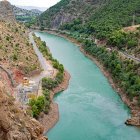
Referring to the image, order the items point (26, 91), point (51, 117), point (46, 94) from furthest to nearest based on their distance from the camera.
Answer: point (46, 94) < point (26, 91) < point (51, 117)

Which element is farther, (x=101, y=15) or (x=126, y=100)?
(x=101, y=15)

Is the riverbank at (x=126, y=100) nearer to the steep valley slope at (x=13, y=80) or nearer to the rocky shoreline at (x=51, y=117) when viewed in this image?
the rocky shoreline at (x=51, y=117)

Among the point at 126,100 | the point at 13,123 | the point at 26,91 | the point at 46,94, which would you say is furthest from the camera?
the point at 126,100

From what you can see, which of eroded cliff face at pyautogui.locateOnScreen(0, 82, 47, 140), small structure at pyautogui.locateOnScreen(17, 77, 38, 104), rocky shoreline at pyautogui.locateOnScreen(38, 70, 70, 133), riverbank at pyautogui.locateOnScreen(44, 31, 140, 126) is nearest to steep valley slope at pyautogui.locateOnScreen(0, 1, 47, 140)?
eroded cliff face at pyautogui.locateOnScreen(0, 82, 47, 140)

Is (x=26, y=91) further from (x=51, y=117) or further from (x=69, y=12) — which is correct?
(x=69, y=12)

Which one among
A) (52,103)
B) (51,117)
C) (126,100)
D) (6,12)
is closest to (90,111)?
(51,117)

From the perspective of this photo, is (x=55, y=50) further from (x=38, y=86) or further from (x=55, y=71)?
(x=38, y=86)

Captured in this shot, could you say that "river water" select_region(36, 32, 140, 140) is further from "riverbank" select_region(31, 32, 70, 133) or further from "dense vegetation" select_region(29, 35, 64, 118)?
"dense vegetation" select_region(29, 35, 64, 118)

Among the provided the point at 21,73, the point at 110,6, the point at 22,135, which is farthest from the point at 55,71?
the point at 110,6
